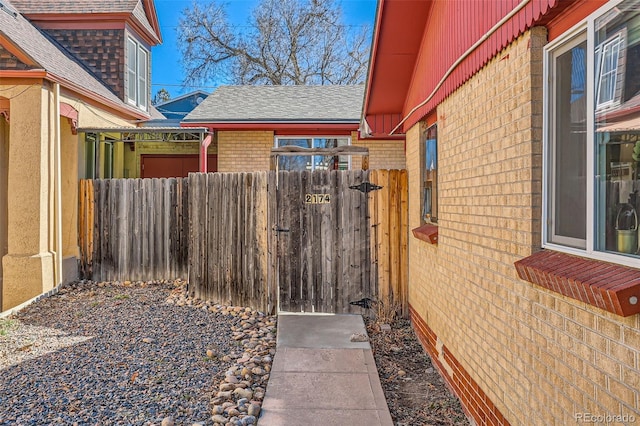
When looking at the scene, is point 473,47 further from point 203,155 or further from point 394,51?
point 203,155

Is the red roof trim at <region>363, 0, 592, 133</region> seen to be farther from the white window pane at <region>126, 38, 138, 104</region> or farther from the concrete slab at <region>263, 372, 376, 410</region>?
the white window pane at <region>126, 38, 138, 104</region>

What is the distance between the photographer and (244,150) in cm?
1220

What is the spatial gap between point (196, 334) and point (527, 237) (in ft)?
14.3

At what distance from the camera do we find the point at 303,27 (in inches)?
1066

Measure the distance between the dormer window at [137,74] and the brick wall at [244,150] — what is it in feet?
9.89

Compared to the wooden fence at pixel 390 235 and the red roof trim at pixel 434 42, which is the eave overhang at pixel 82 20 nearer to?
the red roof trim at pixel 434 42

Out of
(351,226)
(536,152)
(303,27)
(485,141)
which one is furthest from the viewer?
(303,27)

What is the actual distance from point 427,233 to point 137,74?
36.2 ft

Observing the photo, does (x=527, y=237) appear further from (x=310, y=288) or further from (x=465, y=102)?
(x=310, y=288)

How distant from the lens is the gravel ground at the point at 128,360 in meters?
4.04

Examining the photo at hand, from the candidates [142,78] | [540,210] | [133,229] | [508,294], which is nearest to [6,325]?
[133,229]

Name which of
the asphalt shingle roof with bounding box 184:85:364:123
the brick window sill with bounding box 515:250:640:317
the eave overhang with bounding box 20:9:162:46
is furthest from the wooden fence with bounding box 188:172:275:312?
the eave overhang with bounding box 20:9:162:46

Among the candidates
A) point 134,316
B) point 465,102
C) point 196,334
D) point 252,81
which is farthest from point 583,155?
point 252,81

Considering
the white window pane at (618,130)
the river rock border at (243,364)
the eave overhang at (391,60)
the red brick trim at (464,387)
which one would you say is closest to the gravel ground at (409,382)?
the red brick trim at (464,387)
